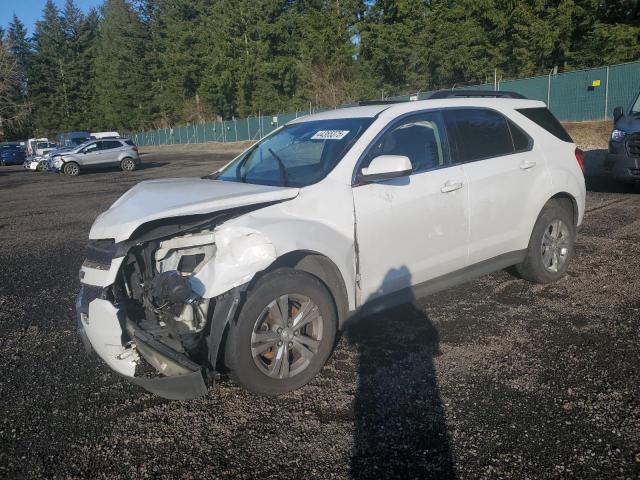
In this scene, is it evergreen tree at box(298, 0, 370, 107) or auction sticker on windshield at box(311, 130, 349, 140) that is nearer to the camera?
auction sticker on windshield at box(311, 130, 349, 140)

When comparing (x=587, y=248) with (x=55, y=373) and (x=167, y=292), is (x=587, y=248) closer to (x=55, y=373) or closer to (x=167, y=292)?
(x=167, y=292)

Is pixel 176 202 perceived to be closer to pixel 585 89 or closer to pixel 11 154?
pixel 585 89

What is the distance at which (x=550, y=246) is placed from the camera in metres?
5.21

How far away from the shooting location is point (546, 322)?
436cm

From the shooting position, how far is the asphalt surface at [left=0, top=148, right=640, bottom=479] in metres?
2.73

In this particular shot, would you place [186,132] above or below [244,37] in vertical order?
below

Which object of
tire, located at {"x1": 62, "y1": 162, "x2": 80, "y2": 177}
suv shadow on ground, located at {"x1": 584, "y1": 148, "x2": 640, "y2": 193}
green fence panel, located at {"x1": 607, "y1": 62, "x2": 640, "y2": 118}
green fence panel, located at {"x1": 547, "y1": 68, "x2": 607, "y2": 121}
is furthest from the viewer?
tire, located at {"x1": 62, "y1": 162, "x2": 80, "y2": 177}

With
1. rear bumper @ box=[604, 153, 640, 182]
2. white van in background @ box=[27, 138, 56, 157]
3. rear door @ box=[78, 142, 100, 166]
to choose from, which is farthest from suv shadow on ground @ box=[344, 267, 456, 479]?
white van in background @ box=[27, 138, 56, 157]

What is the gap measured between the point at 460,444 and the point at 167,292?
72.9 inches

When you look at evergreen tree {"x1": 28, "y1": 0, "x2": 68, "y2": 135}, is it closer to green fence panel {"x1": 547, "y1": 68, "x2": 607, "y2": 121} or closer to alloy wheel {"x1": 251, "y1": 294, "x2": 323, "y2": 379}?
green fence panel {"x1": 547, "y1": 68, "x2": 607, "y2": 121}

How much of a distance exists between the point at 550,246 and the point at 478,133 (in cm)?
143

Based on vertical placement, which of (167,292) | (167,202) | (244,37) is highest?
(244,37)

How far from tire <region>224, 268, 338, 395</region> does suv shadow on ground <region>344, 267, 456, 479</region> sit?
1.34ft

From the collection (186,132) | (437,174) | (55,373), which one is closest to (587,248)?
(437,174)
